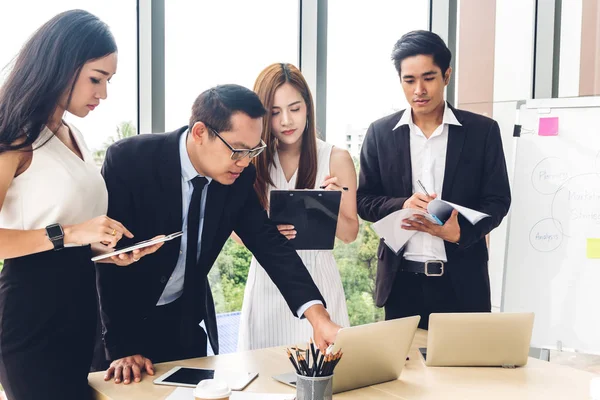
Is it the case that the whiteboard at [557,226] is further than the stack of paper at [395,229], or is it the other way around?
the whiteboard at [557,226]

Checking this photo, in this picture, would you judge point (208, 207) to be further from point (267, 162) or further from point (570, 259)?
point (570, 259)

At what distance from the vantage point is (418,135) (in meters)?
2.88

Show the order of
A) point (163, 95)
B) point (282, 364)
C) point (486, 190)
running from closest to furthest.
Result: point (282, 364) < point (486, 190) < point (163, 95)

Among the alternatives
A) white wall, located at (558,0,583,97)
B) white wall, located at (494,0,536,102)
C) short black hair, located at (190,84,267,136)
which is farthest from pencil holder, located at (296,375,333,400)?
white wall, located at (558,0,583,97)

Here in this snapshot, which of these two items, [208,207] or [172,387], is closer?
[172,387]

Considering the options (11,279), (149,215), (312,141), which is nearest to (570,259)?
(312,141)

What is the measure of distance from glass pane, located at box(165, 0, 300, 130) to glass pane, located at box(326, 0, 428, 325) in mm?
405

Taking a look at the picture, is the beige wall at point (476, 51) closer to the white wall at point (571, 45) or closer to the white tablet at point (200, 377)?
the white wall at point (571, 45)

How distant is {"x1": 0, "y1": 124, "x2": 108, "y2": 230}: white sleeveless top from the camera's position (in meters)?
1.68

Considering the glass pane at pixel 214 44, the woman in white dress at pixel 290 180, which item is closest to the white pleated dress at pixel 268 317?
the woman in white dress at pixel 290 180

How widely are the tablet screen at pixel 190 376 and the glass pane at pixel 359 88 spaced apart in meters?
2.01

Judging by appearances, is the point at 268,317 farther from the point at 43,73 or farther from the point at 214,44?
the point at 214,44

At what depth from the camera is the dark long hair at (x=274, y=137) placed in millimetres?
2549

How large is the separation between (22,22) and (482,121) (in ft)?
6.63
